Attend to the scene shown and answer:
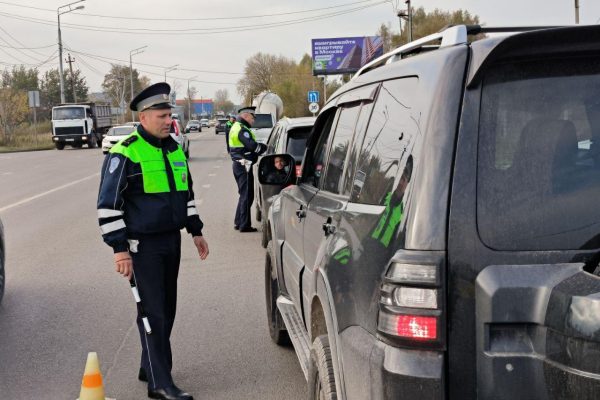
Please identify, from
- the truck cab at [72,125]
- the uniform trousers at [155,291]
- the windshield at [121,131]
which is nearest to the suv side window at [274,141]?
the uniform trousers at [155,291]

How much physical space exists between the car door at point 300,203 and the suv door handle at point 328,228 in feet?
2.21

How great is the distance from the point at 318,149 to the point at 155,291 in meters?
1.32

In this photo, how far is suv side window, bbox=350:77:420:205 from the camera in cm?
246

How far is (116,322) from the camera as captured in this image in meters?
6.17

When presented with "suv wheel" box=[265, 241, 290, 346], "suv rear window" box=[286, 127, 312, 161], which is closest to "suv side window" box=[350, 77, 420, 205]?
"suv wheel" box=[265, 241, 290, 346]

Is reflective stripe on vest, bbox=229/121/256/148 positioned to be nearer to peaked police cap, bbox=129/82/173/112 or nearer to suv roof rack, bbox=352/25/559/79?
peaked police cap, bbox=129/82/173/112

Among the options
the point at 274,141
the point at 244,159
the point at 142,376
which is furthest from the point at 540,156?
the point at 244,159

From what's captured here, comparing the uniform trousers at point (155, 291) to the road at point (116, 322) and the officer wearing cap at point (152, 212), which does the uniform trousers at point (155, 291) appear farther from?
the road at point (116, 322)

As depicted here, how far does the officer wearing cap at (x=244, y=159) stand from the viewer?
35.7 ft

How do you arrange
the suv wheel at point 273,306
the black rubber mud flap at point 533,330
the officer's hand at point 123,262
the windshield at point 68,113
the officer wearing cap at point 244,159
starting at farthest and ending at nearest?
the windshield at point 68,113
the officer wearing cap at point 244,159
the suv wheel at point 273,306
the officer's hand at point 123,262
the black rubber mud flap at point 533,330

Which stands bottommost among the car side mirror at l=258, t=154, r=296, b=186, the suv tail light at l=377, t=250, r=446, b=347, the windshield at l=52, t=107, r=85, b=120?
the suv tail light at l=377, t=250, r=446, b=347

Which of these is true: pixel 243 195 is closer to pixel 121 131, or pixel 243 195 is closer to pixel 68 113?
pixel 121 131

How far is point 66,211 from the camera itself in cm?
1388

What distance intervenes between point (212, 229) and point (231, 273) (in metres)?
3.26
